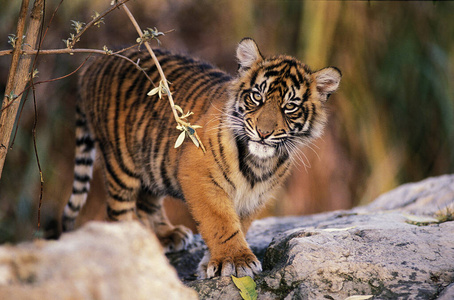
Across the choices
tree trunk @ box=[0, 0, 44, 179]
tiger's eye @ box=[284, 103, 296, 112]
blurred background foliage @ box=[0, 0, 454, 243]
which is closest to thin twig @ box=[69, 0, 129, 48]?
tree trunk @ box=[0, 0, 44, 179]

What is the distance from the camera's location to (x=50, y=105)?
569cm

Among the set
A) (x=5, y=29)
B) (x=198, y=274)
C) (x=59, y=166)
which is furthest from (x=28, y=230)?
(x=198, y=274)

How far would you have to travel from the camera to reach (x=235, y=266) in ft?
8.08

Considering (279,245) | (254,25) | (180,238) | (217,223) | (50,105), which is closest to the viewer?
(279,245)

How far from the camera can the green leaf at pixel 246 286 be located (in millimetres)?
2185

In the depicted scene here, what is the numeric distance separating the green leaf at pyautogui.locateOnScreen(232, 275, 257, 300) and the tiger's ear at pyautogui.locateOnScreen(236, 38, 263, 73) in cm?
124

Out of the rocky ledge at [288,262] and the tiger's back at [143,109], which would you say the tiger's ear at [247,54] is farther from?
the rocky ledge at [288,262]

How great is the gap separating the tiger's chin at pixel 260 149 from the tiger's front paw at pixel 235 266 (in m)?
0.52

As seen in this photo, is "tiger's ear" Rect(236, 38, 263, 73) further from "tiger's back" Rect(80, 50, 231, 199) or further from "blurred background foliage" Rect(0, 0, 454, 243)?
"blurred background foliage" Rect(0, 0, 454, 243)

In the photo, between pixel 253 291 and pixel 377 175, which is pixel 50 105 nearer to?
pixel 377 175

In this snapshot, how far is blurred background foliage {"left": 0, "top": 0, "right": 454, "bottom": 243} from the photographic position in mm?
5996

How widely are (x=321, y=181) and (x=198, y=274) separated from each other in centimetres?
366

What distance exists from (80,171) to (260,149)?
65.4 inches

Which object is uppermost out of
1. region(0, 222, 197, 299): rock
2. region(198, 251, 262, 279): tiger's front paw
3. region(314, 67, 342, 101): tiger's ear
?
region(314, 67, 342, 101): tiger's ear
